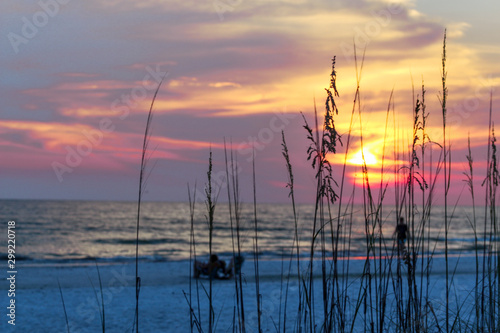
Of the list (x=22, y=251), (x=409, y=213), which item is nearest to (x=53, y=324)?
(x=409, y=213)

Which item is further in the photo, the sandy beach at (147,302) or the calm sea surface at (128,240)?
the calm sea surface at (128,240)

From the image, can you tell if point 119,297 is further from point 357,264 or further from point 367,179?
point 357,264

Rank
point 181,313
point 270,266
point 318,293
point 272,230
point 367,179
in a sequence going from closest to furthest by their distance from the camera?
point 367,179, point 181,313, point 318,293, point 270,266, point 272,230

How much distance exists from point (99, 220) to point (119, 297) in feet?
126

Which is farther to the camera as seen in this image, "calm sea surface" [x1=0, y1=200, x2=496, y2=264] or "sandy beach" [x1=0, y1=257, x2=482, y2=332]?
"calm sea surface" [x1=0, y1=200, x2=496, y2=264]

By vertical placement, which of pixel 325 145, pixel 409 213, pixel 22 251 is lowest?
pixel 22 251

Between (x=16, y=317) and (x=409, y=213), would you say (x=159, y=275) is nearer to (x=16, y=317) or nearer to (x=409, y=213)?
(x=16, y=317)

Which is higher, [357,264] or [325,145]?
[325,145]

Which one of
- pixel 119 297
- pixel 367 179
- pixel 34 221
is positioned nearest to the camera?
pixel 367 179

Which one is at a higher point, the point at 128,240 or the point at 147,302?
the point at 147,302

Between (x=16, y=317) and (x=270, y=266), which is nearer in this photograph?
(x=16, y=317)

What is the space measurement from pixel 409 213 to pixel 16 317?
24.5 feet

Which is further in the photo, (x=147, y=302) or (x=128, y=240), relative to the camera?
(x=128, y=240)

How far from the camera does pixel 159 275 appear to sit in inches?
583
